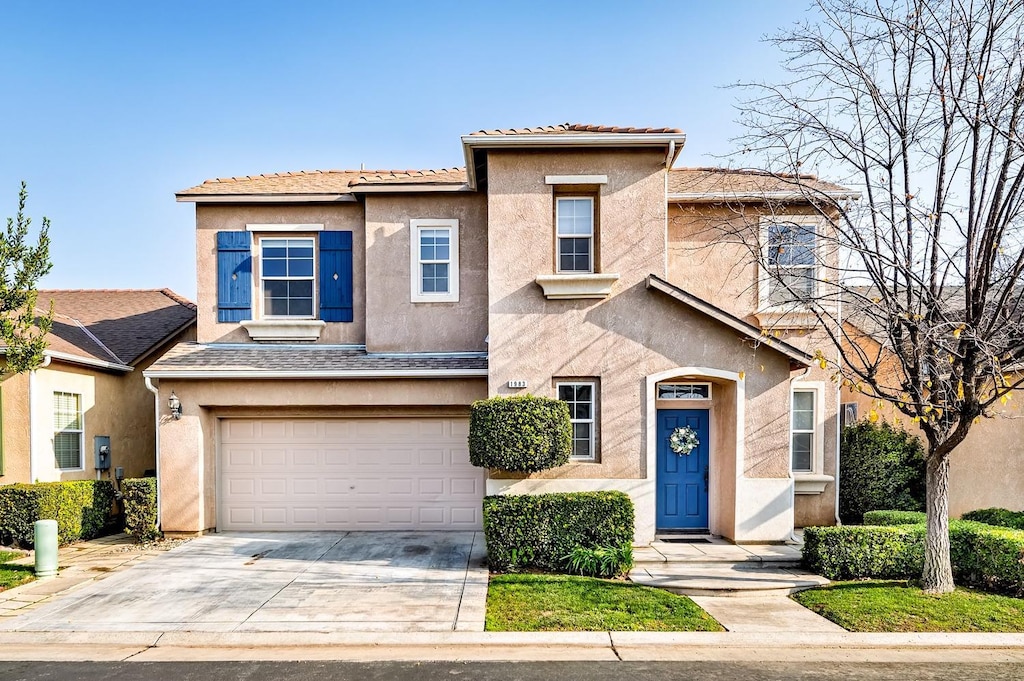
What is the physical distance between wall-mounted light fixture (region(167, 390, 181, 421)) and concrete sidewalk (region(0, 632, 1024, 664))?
4.86 meters

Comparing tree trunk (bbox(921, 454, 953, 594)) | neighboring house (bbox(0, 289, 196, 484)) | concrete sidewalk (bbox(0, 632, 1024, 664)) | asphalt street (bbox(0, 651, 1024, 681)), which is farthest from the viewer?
neighboring house (bbox(0, 289, 196, 484))

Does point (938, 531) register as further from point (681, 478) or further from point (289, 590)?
point (289, 590)

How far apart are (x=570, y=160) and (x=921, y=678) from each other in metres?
8.42

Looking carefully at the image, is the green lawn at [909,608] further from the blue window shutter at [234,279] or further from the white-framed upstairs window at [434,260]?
the blue window shutter at [234,279]

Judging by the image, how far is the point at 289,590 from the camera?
323 inches

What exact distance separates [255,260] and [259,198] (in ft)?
4.08

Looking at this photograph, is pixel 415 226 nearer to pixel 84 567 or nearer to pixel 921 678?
pixel 84 567

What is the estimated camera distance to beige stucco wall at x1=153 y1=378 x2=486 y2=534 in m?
11.1

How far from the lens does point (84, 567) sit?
30.8 ft

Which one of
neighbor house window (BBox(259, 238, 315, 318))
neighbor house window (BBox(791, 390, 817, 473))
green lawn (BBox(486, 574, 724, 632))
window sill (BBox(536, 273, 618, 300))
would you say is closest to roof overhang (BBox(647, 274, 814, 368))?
window sill (BBox(536, 273, 618, 300))

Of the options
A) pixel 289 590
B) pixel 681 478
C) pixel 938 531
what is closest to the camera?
pixel 938 531

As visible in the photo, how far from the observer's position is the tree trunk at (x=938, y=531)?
25.4 feet

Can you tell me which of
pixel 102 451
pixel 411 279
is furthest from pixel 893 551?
pixel 102 451

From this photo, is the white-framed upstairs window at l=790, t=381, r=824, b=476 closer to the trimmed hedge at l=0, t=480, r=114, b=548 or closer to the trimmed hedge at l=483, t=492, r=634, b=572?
the trimmed hedge at l=483, t=492, r=634, b=572
